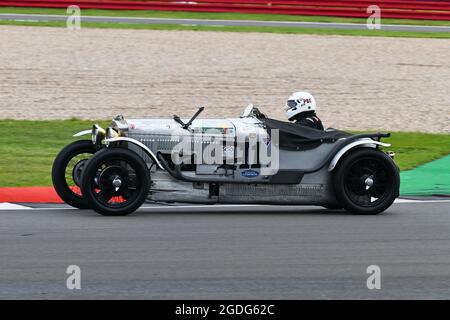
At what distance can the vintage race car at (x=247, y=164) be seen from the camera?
38.3 feet

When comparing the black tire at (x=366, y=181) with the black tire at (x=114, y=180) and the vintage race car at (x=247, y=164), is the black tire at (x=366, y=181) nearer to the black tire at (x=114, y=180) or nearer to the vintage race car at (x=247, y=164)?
the vintage race car at (x=247, y=164)

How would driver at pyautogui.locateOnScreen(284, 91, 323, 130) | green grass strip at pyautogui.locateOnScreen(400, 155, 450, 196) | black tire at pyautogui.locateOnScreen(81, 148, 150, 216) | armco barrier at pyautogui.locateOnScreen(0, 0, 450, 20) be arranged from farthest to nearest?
1. armco barrier at pyautogui.locateOnScreen(0, 0, 450, 20)
2. green grass strip at pyautogui.locateOnScreen(400, 155, 450, 196)
3. driver at pyautogui.locateOnScreen(284, 91, 323, 130)
4. black tire at pyautogui.locateOnScreen(81, 148, 150, 216)

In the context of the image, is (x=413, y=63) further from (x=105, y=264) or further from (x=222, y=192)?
(x=105, y=264)

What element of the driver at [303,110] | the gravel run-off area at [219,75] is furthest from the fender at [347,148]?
the gravel run-off area at [219,75]

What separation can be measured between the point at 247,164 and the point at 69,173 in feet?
6.51

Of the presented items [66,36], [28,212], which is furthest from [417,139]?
[66,36]

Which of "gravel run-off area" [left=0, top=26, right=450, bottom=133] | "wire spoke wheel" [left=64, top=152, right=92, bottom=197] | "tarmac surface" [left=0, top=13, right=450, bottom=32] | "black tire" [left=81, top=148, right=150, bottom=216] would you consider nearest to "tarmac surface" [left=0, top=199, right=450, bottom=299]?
"black tire" [left=81, top=148, right=150, bottom=216]

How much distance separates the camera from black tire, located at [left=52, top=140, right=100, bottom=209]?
11.9 m

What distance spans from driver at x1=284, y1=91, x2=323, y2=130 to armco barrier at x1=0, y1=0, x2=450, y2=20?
23314 mm

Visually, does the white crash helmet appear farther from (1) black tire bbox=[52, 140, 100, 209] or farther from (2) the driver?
(1) black tire bbox=[52, 140, 100, 209]

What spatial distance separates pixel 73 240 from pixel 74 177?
2.23m

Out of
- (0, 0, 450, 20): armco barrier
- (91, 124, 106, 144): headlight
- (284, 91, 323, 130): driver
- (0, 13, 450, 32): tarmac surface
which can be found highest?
(0, 0, 450, 20): armco barrier

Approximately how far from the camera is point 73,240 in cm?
988

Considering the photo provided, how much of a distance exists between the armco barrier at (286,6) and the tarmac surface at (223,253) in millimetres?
23646
